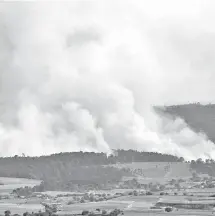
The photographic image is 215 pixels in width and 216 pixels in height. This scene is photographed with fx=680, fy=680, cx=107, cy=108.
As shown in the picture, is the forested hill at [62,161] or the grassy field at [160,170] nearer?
the grassy field at [160,170]

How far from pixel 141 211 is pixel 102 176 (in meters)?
65.1

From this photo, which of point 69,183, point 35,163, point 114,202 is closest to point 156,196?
point 114,202

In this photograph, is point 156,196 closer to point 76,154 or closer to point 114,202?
point 114,202

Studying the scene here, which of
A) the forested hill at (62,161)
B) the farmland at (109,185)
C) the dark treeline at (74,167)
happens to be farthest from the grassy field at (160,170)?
the forested hill at (62,161)

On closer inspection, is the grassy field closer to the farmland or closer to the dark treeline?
the farmland

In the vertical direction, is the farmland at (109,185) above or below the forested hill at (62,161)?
below

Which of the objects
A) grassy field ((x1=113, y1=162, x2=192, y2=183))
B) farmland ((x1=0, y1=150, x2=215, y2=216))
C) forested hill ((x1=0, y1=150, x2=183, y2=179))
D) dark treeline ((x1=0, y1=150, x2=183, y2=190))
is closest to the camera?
farmland ((x1=0, y1=150, x2=215, y2=216))

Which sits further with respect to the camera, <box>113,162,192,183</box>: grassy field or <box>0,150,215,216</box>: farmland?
<box>113,162,192,183</box>: grassy field

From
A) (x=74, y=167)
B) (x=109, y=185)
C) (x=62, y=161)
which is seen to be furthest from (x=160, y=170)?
(x=62, y=161)

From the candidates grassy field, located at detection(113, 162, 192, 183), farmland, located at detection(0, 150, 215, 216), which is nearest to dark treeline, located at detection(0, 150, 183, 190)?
farmland, located at detection(0, 150, 215, 216)

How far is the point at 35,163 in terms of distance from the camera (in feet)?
561

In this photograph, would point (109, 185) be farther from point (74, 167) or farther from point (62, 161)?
point (62, 161)

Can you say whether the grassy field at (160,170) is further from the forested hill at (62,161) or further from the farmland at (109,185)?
the forested hill at (62,161)

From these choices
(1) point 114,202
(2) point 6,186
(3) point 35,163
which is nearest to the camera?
(1) point 114,202
